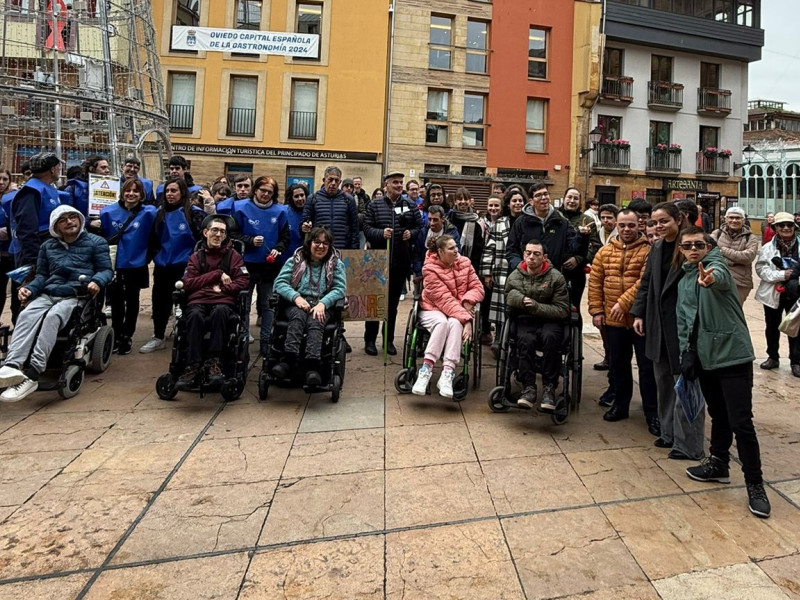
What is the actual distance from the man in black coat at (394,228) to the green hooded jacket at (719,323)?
128 inches

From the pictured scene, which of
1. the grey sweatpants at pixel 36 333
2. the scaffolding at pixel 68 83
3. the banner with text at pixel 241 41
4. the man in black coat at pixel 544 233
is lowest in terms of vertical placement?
the grey sweatpants at pixel 36 333

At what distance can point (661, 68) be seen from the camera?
23141mm

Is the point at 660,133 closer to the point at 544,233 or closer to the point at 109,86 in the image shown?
the point at 544,233

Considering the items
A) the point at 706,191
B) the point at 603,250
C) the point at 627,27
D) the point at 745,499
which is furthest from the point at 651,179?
the point at 745,499

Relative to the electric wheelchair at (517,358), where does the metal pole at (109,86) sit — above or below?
above

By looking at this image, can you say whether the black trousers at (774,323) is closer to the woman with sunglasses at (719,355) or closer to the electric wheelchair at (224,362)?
the woman with sunglasses at (719,355)

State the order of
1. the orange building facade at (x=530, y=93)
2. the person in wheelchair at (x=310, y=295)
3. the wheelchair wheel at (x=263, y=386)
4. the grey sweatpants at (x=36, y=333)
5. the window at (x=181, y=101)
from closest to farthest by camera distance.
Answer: the grey sweatpants at (x=36, y=333) < the person in wheelchair at (x=310, y=295) < the wheelchair wheel at (x=263, y=386) < the window at (x=181, y=101) < the orange building facade at (x=530, y=93)

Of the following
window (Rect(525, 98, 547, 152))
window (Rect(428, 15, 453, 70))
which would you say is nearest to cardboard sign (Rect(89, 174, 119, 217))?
window (Rect(428, 15, 453, 70))

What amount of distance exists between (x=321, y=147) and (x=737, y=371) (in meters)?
18.0

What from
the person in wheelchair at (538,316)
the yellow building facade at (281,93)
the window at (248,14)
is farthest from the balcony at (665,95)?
the person in wheelchair at (538,316)

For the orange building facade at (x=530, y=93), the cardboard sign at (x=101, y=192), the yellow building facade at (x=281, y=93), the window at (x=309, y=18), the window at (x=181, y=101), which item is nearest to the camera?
the cardboard sign at (x=101, y=192)

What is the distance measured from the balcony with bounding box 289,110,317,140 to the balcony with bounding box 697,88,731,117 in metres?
17.1

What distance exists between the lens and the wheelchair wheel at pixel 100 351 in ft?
16.1

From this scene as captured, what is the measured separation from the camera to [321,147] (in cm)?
1922
